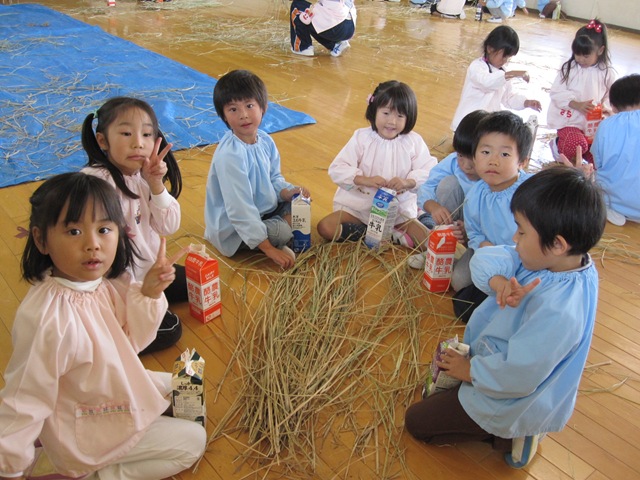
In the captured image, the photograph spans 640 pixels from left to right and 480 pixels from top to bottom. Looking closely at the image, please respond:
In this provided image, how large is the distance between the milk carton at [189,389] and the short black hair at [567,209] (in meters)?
1.04

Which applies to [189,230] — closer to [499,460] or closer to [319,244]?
[319,244]

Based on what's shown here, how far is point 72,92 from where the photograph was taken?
4.26 metres

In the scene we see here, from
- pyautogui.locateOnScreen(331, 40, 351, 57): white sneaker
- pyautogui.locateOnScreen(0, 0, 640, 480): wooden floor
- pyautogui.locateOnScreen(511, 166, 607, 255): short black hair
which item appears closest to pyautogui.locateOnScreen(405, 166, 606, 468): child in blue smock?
pyautogui.locateOnScreen(511, 166, 607, 255): short black hair

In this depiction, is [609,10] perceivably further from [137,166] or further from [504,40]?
[137,166]

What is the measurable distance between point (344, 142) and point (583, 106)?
1.68m

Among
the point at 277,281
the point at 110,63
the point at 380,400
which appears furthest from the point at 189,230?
the point at 110,63

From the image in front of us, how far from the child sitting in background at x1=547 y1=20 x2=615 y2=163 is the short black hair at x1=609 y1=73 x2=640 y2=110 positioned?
1.20 feet

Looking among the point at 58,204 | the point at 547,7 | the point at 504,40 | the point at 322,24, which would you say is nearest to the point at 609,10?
the point at 547,7

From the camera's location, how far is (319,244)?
267 centimetres

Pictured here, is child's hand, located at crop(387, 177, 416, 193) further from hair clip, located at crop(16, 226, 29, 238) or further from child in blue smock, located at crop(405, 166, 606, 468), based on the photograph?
hair clip, located at crop(16, 226, 29, 238)

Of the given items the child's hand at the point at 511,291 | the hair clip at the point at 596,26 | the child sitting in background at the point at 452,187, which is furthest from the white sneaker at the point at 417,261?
the hair clip at the point at 596,26

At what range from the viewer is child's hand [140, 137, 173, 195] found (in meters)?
1.81

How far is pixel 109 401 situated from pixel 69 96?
3570 millimetres

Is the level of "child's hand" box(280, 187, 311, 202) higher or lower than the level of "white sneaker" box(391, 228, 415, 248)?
higher
